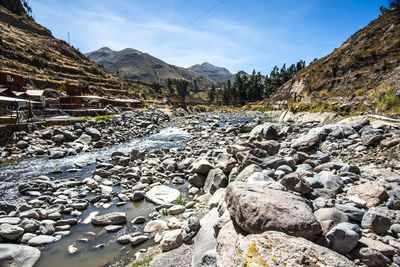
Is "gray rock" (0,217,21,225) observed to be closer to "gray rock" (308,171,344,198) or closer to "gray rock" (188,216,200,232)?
"gray rock" (188,216,200,232)

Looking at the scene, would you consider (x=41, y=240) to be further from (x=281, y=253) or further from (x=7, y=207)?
(x=281, y=253)

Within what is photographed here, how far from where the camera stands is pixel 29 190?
8.53 meters

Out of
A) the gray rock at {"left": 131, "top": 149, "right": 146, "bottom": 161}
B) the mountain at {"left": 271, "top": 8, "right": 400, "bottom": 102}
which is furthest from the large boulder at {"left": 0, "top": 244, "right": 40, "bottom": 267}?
the mountain at {"left": 271, "top": 8, "right": 400, "bottom": 102}

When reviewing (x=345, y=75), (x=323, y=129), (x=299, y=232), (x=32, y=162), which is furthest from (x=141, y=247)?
(x=345, y=75)

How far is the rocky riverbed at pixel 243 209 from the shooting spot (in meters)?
2.79

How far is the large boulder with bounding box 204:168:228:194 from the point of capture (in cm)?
791

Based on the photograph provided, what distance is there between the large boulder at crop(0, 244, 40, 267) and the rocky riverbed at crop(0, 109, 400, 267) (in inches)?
0.8

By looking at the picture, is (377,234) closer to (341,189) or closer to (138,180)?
(341,189)

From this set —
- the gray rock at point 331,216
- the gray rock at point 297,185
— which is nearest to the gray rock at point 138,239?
the gray rock at point 297,185

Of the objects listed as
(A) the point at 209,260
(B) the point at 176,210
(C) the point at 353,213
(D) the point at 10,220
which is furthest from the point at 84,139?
(C) the point at 353,213

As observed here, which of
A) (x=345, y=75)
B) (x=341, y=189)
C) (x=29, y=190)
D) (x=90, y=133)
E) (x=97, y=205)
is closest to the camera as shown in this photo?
(x=341, y=189)

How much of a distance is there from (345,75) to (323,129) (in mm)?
29386

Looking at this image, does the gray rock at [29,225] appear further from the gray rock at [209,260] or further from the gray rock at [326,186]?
the gray rock at [326,186]

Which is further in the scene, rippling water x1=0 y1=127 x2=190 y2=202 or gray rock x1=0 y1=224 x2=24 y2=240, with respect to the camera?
rippling water x1=0 y1=127 x2=190 y2=202
